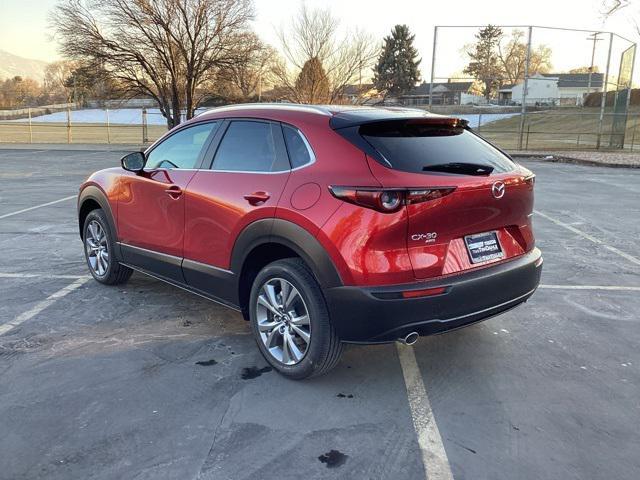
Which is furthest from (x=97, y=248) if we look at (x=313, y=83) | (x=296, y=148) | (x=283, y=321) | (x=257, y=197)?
(x=313, y=83)

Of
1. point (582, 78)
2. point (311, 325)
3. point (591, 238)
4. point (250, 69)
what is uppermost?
point (582, 78)

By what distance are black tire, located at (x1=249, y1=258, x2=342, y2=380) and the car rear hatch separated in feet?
1.96

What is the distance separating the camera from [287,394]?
3.27 m

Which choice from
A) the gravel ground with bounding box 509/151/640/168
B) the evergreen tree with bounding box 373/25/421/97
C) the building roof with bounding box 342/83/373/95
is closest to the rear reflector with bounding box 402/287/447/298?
the gravel ground with bounding box 509/151/640/168

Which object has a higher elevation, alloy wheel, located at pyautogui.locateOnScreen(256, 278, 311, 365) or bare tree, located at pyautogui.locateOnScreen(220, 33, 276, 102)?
bare tree, located at pyautogui.locateOnScreen(220, 33, 276, 102)

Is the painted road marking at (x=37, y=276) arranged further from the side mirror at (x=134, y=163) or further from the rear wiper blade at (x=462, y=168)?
the rear wiper blade at (x=462, y=168)

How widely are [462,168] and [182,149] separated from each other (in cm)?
226

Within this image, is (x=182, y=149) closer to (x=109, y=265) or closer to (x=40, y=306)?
(x=109, y=265)

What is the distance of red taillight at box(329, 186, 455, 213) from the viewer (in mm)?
2904

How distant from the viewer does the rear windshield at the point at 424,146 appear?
Answer: 3.13m

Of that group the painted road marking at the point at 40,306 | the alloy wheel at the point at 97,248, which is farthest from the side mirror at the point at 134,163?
the painted road marking at the point at 40,306

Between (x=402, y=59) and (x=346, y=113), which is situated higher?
(x=402, y=59)

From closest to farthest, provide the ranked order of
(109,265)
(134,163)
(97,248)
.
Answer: (134,163) → (109,265) → (97,248)

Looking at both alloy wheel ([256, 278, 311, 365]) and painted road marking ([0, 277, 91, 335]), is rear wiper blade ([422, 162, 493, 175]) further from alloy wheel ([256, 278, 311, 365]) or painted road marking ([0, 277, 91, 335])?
painted road marking ([0, 277, 91, 335])
